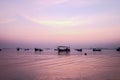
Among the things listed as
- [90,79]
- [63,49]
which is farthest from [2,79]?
[63,49]

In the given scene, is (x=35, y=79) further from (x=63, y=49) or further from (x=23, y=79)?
(x=63, y=49)

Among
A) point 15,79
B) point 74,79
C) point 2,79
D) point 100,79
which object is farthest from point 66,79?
point 2,79

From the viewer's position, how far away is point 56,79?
1859 cm

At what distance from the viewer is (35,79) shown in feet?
60.4

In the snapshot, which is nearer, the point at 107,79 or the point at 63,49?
the point at 107,79

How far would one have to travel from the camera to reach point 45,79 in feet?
60.6

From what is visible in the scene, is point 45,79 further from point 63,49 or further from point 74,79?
point 63,49

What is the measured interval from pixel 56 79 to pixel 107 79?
476 centimetres

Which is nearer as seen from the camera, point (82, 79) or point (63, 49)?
point (82, 79)

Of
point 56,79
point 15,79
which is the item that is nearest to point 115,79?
point 56,79

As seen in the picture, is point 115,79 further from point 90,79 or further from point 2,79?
point 2,79

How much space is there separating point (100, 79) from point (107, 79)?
0.68 meters

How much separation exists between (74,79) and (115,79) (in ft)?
12.6

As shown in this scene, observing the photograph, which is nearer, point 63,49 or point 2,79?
point 2,79
